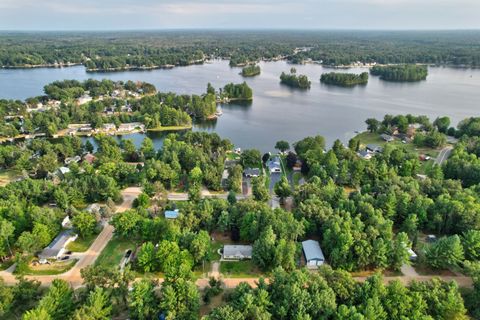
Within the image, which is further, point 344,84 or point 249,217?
point 344,84

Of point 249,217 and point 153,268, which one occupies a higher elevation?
point 249,217

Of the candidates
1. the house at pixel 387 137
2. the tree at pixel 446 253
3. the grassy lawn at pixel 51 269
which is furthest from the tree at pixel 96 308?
the house at pixel 387 137

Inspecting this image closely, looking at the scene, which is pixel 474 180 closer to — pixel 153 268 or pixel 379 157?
pixel 379 157

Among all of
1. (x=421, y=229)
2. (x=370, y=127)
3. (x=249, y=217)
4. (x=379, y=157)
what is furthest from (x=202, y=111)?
(x=421, y=229)

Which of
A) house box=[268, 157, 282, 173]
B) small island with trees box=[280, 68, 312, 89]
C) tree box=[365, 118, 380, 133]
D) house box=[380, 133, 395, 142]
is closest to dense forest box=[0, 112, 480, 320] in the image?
house box=[268, 157, 282, 173]

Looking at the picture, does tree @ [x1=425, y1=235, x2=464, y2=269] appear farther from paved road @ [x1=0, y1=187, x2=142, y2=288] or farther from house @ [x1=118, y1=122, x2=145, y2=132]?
house @ [x1=118, y1=122, x2=145, y2=132]

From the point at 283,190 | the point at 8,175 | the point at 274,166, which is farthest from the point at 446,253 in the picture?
the point at 8,175

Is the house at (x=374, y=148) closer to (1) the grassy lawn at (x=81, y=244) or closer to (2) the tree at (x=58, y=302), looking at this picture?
(1) the grassy lawn at (x=81, y=244)
